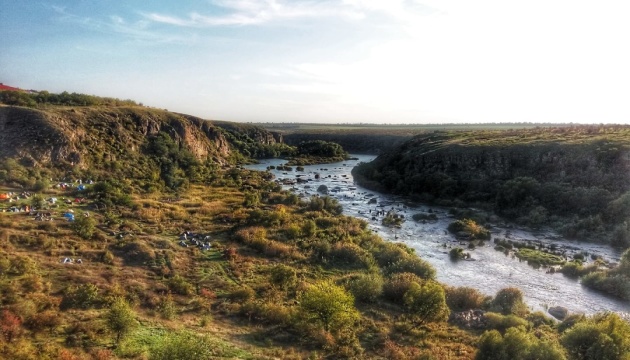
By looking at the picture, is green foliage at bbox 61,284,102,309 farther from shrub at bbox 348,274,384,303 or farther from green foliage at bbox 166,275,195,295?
shrub at bbox 348,274,384,303

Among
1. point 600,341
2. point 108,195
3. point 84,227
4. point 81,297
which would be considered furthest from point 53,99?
point 600,341

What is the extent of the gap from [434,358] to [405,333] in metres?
4.15

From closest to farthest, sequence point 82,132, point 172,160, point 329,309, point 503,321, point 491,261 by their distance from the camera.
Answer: point 329,309 < point 503,321 < point 491,261 < point 82,132 < point 172,160

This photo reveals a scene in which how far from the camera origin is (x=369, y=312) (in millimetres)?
26609

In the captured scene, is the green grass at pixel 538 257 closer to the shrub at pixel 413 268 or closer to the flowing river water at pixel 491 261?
the flowing river water at pixel 491 261

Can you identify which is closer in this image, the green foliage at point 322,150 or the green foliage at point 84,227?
the green foliage at point 84,227

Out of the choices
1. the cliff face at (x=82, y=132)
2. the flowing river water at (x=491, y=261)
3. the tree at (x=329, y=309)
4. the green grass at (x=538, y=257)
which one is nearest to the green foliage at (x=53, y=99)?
the cliff face at (x=82, y=132)

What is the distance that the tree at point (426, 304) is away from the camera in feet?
81.6

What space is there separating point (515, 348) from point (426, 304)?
596 cm

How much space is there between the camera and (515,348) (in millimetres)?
19688

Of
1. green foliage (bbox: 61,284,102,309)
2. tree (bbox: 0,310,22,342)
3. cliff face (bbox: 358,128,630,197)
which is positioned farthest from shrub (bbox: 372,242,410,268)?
cliff face (bbox: 358,128,630,197)

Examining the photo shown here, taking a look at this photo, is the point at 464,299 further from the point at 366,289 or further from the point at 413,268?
the point at 366,289

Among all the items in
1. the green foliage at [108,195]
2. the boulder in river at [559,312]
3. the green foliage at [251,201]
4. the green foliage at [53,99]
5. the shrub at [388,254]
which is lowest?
the boulder in river at [559,312]

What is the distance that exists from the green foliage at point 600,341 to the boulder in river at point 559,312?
6.70 meters
